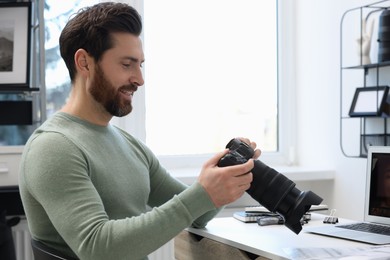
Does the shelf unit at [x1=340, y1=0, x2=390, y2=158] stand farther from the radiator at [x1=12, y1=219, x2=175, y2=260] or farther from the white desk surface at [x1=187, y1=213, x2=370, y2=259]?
the radiator at [x1=12, y1=219, x2=175, y2=260]

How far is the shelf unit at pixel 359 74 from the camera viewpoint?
8.44ft

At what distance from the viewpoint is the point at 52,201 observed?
137cm

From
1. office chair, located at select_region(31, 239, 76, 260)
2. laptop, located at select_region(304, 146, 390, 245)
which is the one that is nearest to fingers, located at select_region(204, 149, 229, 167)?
office chair, located at select_region(31, 239, 76, 260)

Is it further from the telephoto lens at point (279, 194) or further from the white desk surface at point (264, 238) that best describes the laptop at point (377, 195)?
the telephoto lens at point (279, 194)

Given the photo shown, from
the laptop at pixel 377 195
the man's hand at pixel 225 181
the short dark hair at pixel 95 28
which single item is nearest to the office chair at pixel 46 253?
the man's hand at pixel 225 181

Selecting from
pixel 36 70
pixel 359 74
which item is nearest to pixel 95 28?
pixel 36 70

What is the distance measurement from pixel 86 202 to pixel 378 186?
3.46ft

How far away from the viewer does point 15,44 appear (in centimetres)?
254

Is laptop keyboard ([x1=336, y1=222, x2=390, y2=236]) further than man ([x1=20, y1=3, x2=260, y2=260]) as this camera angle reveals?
Yes

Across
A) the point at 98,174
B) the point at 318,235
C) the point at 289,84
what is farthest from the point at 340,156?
the point at 98,174

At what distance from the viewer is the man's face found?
1.57m

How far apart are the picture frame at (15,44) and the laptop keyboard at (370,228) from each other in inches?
56.6

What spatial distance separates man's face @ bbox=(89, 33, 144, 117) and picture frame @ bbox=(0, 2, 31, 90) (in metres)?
1.03

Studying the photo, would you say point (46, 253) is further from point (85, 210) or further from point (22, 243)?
point (22, 243)
